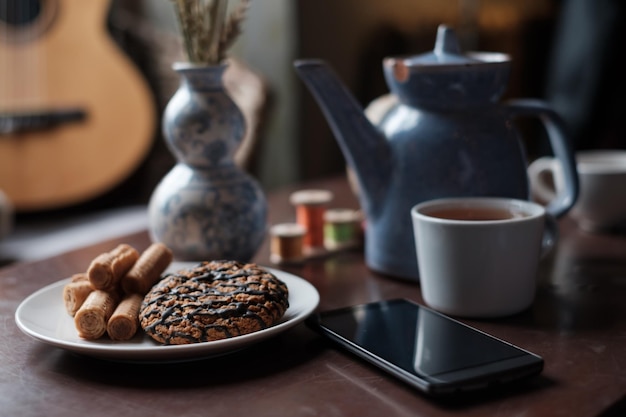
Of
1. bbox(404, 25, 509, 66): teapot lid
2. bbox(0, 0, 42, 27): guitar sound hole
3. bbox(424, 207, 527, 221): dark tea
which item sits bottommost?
bbox(424, 207, 527, 221): dark tea

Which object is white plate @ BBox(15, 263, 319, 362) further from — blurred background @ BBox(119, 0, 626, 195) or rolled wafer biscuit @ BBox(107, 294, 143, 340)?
blurred background @ BBox(119, 0, 626, 195)

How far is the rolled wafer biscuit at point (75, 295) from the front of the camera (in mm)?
615

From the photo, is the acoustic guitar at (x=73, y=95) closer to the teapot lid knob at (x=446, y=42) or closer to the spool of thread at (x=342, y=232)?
the spool of thread at (x=342, y=232)

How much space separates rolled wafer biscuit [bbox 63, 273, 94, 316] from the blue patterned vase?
0.56ft

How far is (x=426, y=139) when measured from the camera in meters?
0.74

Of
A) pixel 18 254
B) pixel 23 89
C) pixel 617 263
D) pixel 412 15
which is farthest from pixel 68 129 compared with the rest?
pixel 617 263

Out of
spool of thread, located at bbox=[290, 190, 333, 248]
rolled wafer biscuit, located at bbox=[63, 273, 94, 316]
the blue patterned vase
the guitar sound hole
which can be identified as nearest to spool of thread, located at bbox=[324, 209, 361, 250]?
spool of thread, located at bbox=[290, 190, 333, 248]

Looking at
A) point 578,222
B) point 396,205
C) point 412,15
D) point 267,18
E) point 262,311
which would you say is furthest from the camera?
point 412,15

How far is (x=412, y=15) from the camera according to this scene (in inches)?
88.4

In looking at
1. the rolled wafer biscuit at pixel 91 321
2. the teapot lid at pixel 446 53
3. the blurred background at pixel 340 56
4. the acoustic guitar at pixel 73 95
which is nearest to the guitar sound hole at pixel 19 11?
the acoustic guitar at pixel 73 95

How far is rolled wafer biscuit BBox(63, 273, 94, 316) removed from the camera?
61 centimetres

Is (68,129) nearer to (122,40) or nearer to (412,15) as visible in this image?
(122,40)

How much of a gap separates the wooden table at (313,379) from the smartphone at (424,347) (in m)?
0.01

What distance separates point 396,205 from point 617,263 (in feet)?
0.84
